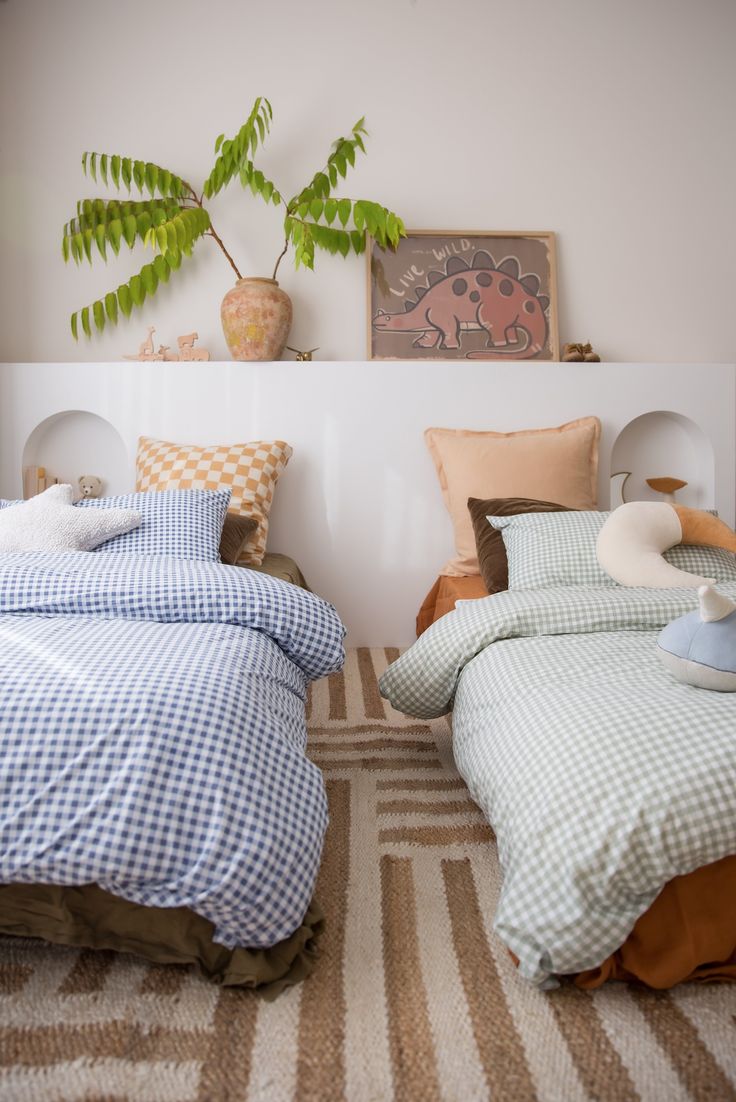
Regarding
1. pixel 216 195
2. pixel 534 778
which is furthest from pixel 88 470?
pixel 534 778

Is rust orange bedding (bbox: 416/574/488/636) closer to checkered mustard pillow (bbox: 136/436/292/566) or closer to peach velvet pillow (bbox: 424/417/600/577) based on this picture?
peach velvet pillow (bbox: 424/417/600/577)

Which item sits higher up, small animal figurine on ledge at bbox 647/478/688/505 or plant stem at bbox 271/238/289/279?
plant stem at bbox 271/238/289/279

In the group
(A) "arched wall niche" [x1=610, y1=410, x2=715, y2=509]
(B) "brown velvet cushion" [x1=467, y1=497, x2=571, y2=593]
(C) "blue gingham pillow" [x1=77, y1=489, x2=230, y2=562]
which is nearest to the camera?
(C) "blue gingham pillow" [x1=77, y1=489, x2=230, y2=562]

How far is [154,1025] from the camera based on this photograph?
3.67 ft

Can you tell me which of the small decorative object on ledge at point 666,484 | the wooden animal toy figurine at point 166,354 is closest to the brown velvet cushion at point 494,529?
the small decorative object on ledge at point 666,484

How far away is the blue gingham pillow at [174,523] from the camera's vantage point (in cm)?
225

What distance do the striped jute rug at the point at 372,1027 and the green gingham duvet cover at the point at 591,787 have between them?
100 millimetres

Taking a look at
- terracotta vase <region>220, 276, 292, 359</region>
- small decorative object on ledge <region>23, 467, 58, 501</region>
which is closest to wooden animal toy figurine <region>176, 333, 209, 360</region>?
terracotta vase <region>220, 276, 292, 359</region>

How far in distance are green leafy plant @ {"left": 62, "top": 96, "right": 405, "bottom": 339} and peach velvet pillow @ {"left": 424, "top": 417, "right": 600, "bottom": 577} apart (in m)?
0.80

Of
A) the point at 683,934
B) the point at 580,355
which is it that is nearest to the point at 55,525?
the point at 683,934

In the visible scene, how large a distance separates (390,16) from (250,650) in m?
2.84

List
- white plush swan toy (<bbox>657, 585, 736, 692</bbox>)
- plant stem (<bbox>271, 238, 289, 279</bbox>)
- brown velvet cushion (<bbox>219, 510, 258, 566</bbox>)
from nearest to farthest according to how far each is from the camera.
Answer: white plush swan toy (<bbox>657, 585, 736, 692</bbox>) → brown velvet cushion (<bbox>219, 510, 258, 566</bbox>) → plant stem (<bbox>271, 238, 289, 279</bbox>)

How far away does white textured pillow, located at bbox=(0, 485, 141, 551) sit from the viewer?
2070mm

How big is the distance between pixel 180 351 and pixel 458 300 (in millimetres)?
1083
